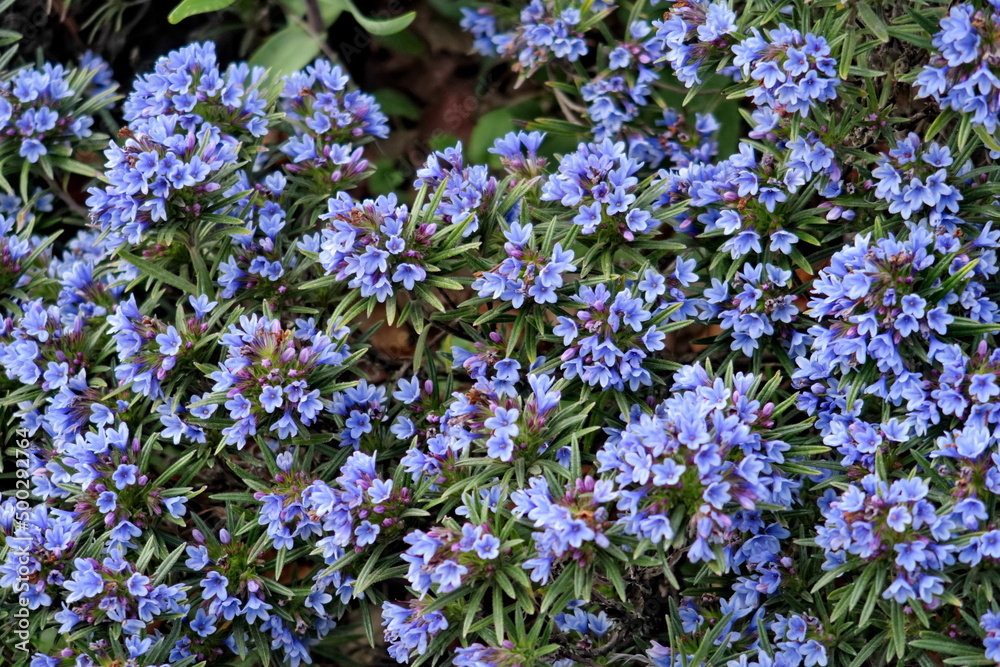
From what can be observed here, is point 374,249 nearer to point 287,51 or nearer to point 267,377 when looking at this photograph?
point 267,377

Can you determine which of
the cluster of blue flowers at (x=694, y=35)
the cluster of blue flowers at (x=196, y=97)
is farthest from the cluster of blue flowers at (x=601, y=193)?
the cluster of blue flowers at (x=196, y=97)

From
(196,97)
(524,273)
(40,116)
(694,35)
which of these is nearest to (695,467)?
(524,273)

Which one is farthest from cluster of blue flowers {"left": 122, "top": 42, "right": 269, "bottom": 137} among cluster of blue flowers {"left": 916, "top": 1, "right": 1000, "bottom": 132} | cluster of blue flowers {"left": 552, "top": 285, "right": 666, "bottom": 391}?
cluster of blue flowers {"left": 916, "top": 1, "right": 1000, "bottom": 132}

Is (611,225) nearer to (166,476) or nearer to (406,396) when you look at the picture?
(406,396)

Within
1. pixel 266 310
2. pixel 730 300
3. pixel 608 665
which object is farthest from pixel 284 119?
pixel 608 665

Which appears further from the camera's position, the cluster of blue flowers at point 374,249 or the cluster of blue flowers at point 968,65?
the cluster of blue flowers at point 374,249

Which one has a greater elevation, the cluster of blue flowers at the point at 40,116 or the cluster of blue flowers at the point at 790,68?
the cluster of blue flowers at the point at 40,116

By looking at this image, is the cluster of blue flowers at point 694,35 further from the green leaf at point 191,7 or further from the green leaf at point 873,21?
the green leaf at point 191,7
